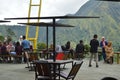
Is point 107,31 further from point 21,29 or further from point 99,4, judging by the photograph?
point 21,29

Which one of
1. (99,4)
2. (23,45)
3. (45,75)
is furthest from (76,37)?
(45,75)

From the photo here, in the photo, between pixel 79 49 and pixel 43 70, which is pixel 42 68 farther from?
pixel 79 49

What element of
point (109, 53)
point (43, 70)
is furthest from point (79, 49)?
point (43, 70)

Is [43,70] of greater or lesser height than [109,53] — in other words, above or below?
below

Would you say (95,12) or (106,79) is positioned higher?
(95,12)

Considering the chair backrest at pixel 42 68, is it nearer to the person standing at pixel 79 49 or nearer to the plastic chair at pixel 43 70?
the plastic chair at pixel 43 70

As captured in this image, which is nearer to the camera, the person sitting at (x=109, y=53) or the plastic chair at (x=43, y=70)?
the plastic chair at (x=43, y=70)

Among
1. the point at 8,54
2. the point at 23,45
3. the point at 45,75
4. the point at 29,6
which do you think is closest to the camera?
the point at 45,75

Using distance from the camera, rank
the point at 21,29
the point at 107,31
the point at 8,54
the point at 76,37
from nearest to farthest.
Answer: the point at 8,54 → the point at 21,29 → the point at 76,37 → the point at 107,31

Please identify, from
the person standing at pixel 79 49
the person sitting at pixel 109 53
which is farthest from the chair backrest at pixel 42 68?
the person standing at pixel 79 49

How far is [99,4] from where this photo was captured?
626 ft

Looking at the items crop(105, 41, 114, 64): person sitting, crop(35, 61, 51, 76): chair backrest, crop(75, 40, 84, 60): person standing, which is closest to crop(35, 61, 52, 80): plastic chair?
crop(35, 61, 51, 76): chair backrest

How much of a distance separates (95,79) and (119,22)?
517 feet

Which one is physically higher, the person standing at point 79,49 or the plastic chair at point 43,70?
the person standing at point 79,49
